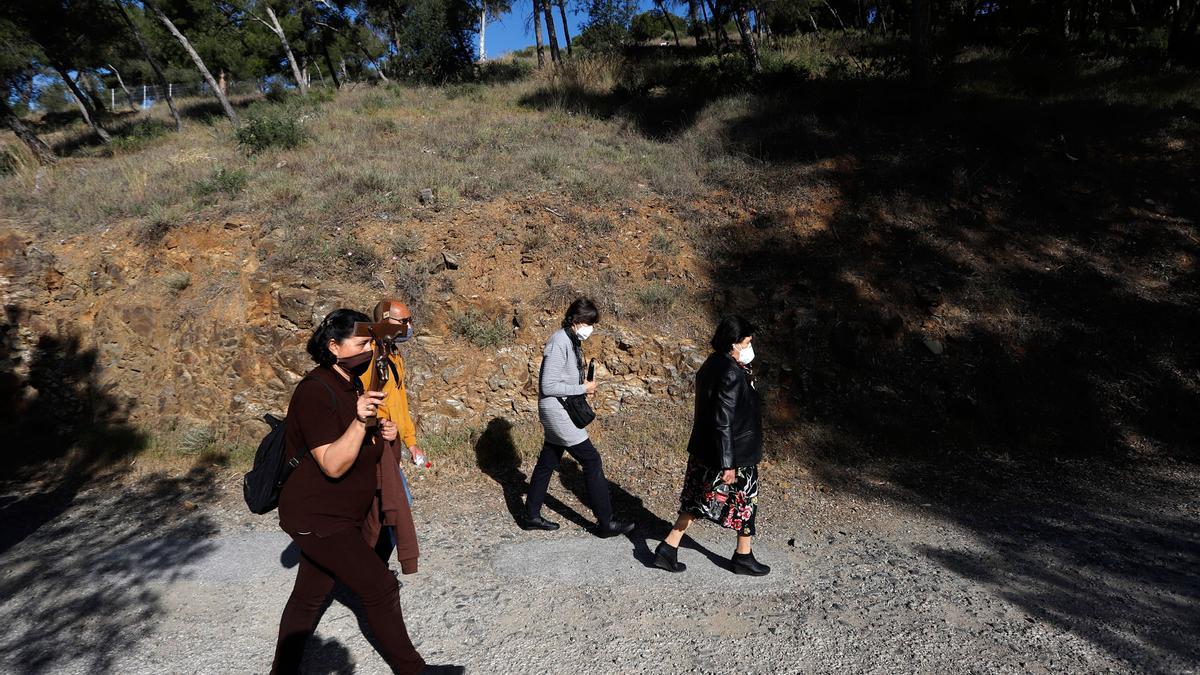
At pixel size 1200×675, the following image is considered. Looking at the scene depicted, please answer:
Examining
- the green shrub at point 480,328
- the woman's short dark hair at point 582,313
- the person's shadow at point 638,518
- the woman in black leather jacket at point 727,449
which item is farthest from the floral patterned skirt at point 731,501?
the green shrub at point 480,328

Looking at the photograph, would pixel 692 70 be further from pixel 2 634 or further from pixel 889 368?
pixel 2 634

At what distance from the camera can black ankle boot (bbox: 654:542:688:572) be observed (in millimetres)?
4219

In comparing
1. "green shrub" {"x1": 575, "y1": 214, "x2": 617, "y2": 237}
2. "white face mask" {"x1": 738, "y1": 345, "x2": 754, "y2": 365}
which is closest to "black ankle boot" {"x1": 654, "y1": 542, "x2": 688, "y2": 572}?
"white face mask" {"x1": 738, "y1": 345, "x2": 754, "y2": 365}

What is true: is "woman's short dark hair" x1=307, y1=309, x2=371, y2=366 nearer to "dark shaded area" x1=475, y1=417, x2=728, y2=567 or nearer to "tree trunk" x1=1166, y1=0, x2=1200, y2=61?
"dark shaded area" x1=475, y1=417, x2=728, y2=567

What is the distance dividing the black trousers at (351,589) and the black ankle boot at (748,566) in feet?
7.19

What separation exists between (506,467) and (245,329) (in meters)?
3.56

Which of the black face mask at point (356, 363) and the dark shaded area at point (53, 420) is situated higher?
the black face mask at point (356, 363)

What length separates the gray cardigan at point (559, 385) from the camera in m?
4.47

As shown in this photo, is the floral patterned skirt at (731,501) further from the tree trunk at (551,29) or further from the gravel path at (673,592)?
the tree trunk at (551,29)

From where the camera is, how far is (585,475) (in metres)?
4.68

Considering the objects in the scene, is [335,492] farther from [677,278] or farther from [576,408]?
[677,278]

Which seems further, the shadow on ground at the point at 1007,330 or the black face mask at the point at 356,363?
the shadow on ground at the point at 1007,330

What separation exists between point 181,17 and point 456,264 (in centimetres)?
2454

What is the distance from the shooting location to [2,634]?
Answer: 3.68 m
